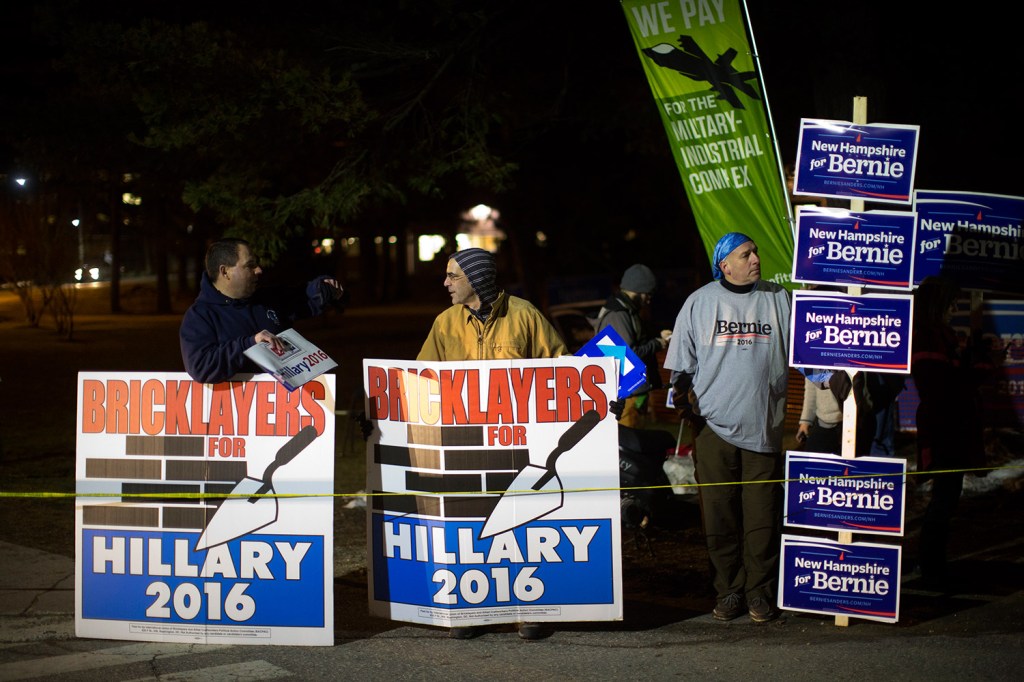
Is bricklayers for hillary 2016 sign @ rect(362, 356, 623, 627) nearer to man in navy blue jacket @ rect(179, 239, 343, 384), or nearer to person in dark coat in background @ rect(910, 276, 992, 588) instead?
man in navy blue jacket @ rect(179, 239, 343, 384)

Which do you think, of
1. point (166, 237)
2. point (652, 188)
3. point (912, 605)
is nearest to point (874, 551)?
point (912, 605)

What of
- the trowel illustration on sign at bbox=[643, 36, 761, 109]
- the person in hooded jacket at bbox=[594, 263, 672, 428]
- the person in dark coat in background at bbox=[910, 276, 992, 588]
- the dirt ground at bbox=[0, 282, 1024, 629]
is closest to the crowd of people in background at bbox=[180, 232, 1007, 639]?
the dirt ground at bbox=[0, 282, 1024, 629]

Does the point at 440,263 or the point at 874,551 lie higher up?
the point at 440,263

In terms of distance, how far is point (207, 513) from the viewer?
19.0 ft

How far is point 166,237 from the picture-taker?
38.8 m

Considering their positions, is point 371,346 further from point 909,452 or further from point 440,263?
point 440,263

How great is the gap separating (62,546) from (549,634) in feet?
12.3

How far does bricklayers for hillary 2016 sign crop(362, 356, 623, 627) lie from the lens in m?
5.76

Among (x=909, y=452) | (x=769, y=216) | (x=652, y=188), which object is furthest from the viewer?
(x=652, y=188)

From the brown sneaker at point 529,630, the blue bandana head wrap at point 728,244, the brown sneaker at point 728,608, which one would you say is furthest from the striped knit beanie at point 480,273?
the brown sneaker at point 728,608

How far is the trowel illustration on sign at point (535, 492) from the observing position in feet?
19.0

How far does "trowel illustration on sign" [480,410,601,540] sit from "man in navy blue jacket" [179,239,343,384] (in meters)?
1.29

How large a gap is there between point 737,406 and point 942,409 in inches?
57.6

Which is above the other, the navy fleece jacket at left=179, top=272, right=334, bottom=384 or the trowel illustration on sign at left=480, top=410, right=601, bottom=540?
the navy fleece jacket at left=179, top=272, right=334, bottom=384
